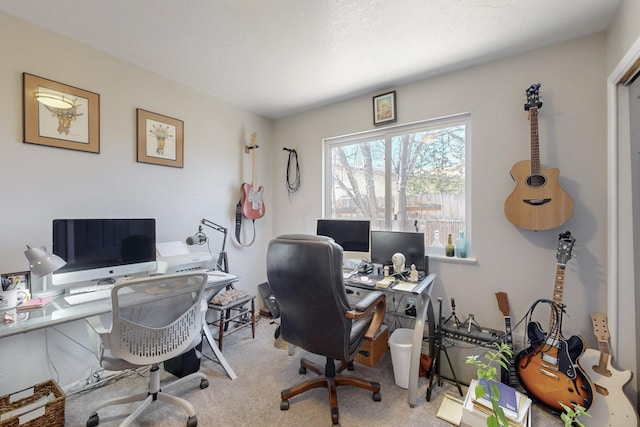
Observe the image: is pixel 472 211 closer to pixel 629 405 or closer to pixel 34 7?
pixel 629 405

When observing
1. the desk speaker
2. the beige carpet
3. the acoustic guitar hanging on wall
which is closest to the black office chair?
the beige carpet

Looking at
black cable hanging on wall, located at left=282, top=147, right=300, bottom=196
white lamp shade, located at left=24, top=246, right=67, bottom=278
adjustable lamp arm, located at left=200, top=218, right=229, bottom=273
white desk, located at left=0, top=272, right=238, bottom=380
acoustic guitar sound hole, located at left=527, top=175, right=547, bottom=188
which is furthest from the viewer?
black cable hanging on wall, located at left=282, top=147, right=300, bottom=196

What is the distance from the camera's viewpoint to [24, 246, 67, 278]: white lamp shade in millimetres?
1477

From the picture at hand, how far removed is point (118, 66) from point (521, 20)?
2.95 metres

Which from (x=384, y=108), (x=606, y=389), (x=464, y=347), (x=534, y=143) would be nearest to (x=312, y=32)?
(x=384, y=108)

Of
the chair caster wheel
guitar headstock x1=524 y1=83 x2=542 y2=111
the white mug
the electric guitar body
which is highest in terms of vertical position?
guitar headstock x1=524 y1=83 x2=542 y2=111

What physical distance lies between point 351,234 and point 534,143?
159 centimetres

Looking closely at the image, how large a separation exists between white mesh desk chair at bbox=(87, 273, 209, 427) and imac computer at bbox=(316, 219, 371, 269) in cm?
141

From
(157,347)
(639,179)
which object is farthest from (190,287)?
(639,179)

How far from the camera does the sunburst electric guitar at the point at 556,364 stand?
164 centimetres

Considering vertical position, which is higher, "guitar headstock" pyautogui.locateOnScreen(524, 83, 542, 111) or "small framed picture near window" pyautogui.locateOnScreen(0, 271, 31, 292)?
"guitar headstock" pyautogui.locateOnScreen(524, 83, 542, 111)

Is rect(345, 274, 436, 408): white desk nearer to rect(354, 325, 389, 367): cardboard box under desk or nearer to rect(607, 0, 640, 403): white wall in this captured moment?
rect(354, 325, 389, 367): cardboard box under desk

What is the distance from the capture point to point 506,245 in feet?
7.14

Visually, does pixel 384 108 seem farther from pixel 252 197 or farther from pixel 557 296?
pixel 557 296
